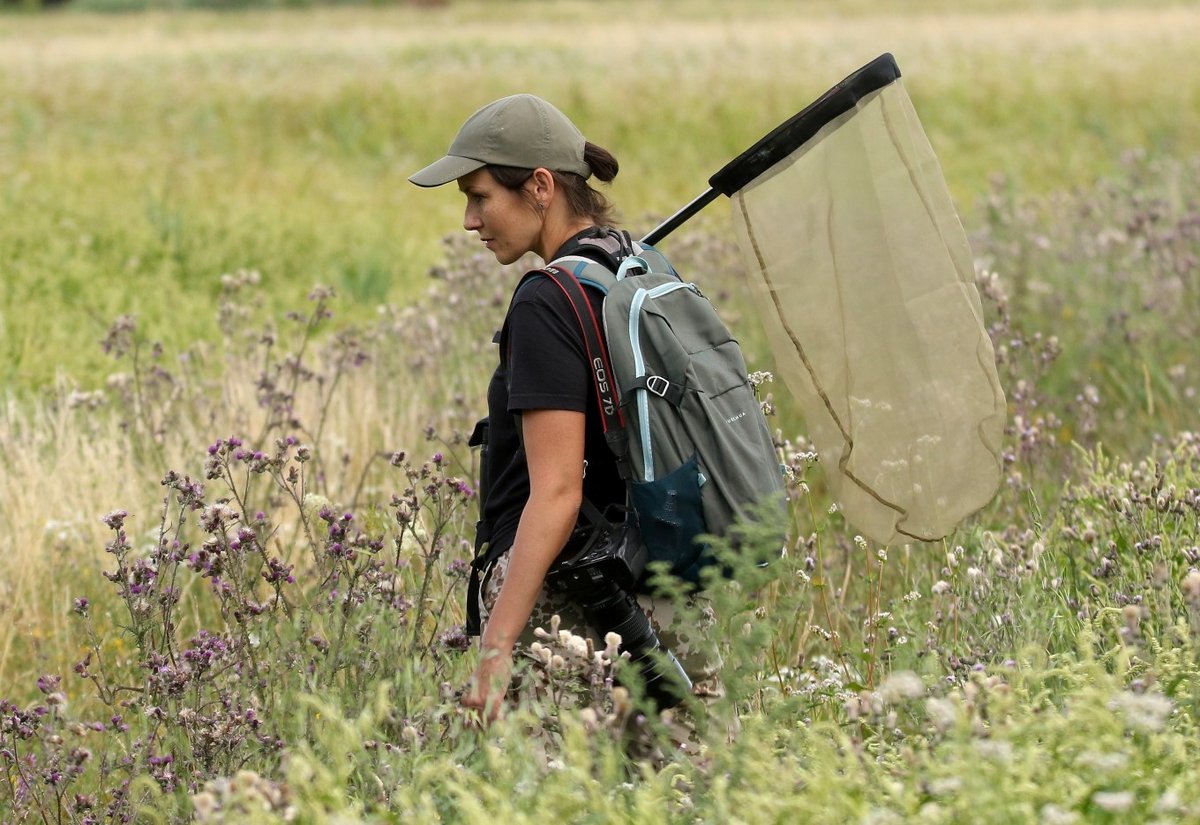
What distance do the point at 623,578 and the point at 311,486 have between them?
270cm

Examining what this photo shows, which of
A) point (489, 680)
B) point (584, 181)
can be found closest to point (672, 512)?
point (489, 680)

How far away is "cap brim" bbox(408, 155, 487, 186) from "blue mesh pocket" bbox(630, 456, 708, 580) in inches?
30.6

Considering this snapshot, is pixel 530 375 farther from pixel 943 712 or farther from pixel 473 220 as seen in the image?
pixel 943 712

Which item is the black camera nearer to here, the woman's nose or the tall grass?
the woman's nose

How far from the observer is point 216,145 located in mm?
17078

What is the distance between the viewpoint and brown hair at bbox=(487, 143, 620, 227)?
330cm

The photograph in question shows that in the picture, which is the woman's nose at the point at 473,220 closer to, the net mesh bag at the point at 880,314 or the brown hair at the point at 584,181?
the brown hair at the point at 584,181

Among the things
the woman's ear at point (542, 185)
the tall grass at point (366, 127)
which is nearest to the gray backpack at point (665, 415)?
the woman's ear at point (542, 185)

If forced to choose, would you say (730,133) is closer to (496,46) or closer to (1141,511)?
(496,46)

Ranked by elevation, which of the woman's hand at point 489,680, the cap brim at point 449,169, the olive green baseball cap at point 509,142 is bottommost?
the woman's hand at point 489,680

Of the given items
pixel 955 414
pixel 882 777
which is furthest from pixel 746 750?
pixel 955 414

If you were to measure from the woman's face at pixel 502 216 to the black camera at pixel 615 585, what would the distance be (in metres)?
0.66

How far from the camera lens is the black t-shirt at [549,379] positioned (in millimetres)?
3053

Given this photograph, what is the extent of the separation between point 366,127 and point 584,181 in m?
15.2
